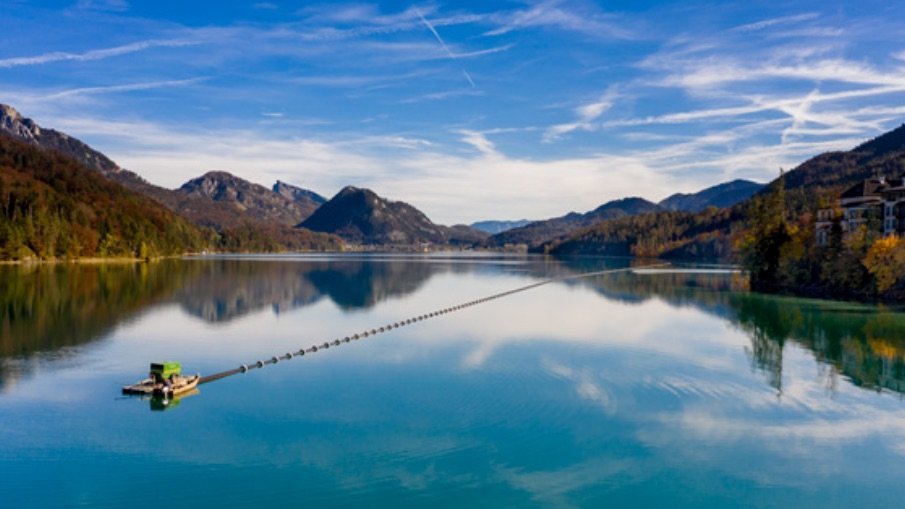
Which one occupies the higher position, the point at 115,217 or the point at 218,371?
the point at 115,217

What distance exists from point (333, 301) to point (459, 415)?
3487cm

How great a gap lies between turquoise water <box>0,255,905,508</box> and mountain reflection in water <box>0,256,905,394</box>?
29 centimetres

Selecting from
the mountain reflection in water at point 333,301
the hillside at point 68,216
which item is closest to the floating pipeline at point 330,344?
the mountain reflection in water at point 333,301

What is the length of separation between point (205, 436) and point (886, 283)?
52.8 m

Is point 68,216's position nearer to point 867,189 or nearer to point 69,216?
point 69,216

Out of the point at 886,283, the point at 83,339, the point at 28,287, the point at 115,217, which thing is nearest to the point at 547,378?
the point at 83,339

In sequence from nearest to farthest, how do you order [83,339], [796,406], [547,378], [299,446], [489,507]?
1. [489,507]
2. [299,446]
3. [796,406]
4. [547,378]
5. [83,339]

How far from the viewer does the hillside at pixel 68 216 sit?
90.1 m

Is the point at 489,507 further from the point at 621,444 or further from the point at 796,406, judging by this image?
the point at 796,406

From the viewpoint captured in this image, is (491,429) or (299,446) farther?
(491,429)

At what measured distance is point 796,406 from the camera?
19859 mm

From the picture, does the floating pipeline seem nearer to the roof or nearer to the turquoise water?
the turquoise water

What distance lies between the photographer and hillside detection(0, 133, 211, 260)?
90062 millimetres

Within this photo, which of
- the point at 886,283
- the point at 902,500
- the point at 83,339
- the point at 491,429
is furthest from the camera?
the point at 886,283
